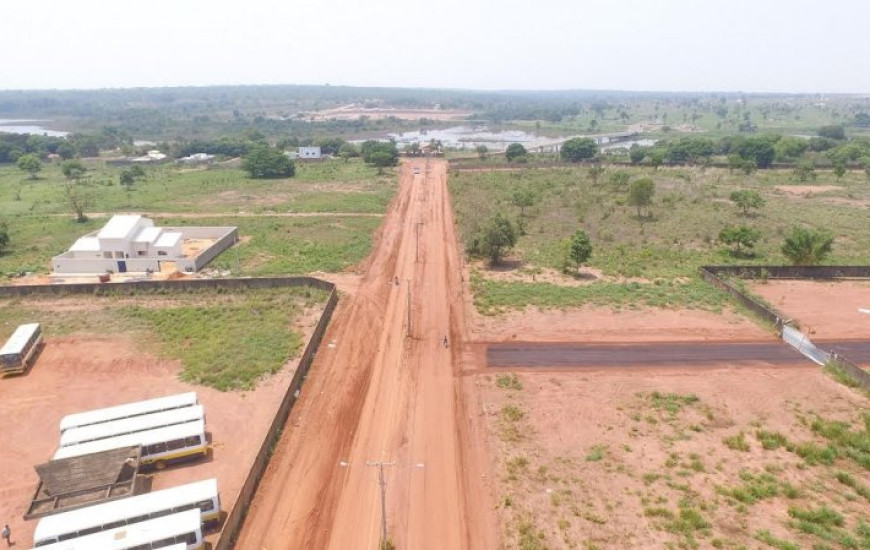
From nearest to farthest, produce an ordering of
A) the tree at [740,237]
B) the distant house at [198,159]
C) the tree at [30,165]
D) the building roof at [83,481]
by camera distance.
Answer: the building roof at [83,481]
the tree at [740,237]
the tree at [30,165]
the distant house at [198,159]

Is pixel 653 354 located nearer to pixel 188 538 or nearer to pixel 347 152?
pixel 188 538

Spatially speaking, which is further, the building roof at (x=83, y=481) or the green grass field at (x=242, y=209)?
the green grass field at (x=242, y=209)

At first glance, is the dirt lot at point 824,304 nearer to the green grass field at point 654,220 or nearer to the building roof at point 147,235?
the green grass field at point 654,220

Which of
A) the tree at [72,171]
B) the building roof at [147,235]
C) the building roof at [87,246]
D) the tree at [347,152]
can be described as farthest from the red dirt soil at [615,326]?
the tree at [72,171]

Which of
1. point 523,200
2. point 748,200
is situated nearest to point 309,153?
point 523,200

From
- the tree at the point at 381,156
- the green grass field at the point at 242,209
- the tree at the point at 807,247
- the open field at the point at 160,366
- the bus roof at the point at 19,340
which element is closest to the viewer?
the open field at the point at 160,366

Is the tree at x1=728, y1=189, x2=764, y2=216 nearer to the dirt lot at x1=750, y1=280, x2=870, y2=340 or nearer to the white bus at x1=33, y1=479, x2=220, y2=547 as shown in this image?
the dirt lot at x1=750, y1=280, x2=870, y2=340

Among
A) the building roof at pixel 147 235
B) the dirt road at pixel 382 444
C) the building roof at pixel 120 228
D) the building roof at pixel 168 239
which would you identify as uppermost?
the building roof at pixel 120 228
